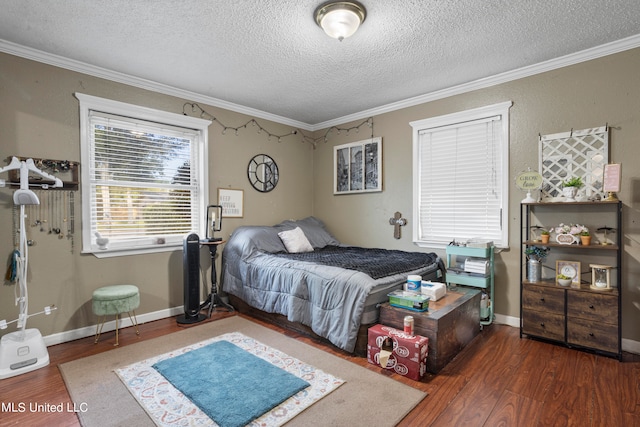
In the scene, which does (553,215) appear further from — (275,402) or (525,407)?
(275,402)

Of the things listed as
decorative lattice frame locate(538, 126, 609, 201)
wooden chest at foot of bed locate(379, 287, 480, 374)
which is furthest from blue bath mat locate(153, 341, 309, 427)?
decorative lattice frame locate(538, 126, 609, 201)

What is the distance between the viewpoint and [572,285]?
8.93 feet

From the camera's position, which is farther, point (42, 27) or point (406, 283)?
point (406, 283)

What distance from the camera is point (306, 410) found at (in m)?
1.87

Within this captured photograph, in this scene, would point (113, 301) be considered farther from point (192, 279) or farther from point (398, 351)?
point (398, 351)

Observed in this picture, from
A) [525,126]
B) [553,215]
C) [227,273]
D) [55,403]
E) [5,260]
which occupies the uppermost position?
[525,126]

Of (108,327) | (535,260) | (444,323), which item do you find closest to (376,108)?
(535,260)

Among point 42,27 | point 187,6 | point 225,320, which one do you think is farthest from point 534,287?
point 42,27

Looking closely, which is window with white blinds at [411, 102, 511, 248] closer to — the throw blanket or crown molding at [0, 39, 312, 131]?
the throw blanket

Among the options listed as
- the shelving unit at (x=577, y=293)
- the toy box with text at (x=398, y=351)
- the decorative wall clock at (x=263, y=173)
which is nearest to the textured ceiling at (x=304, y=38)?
the decorative wall clock at (x=263, y=173)

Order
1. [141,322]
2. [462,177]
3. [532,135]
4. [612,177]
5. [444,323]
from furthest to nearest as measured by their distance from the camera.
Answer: [462,177], [141,322], [532,135], [612,177], [444,323]

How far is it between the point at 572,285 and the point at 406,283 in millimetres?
1398

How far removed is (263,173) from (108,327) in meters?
2.53

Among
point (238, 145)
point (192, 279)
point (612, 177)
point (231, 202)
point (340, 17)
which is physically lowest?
point (192, 279)
